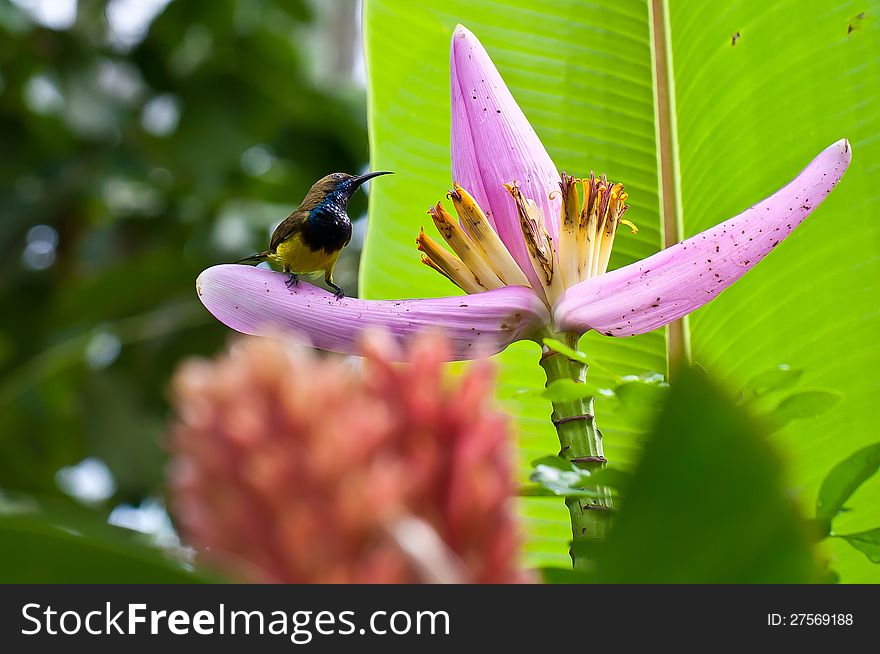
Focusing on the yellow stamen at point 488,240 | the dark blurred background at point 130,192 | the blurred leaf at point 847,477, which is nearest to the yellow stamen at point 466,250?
the yellow stamen at point 488,240

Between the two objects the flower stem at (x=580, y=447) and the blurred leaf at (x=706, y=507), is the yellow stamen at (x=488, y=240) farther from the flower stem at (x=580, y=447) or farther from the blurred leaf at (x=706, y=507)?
the blurred leaf at (x=706, y=507)

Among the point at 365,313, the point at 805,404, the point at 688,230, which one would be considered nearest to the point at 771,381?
the point at 805,404

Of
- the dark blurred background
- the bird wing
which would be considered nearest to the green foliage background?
the bird wing

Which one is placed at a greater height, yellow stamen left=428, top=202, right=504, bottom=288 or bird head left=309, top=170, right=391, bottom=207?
bird head left=309, top=170, right=391, bottom=207

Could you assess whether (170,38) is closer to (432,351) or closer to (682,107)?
(682,107)

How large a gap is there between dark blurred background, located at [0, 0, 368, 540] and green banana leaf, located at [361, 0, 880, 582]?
50.7 inches

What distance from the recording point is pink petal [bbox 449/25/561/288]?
12.2 inches

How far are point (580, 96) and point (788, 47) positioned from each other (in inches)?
4.6

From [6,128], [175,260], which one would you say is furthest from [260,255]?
[6,128]

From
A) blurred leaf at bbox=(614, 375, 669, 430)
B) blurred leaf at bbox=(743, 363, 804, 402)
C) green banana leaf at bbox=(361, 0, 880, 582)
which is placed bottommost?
blurred leaf at bbox=(614, 375, 669, 430)

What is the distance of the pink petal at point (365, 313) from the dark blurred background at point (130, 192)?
154cm

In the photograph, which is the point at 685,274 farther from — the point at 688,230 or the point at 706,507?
the point at 688,230

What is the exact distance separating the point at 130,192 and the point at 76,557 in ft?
8.48

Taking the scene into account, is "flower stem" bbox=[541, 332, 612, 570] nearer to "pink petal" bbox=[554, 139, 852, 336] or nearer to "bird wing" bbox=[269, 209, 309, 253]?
"pink petal" bbox=[554, 139, 852, 336]
